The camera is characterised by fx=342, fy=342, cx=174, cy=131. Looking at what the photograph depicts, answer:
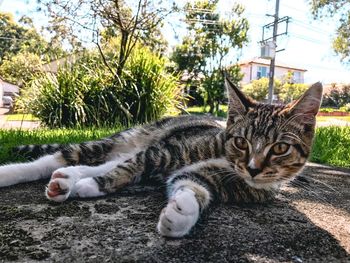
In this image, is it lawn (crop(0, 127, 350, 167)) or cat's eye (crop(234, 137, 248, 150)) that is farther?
lawn (crop(0, 127, 350, 167))

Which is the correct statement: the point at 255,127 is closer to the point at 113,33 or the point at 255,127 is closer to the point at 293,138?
the point at 293,138

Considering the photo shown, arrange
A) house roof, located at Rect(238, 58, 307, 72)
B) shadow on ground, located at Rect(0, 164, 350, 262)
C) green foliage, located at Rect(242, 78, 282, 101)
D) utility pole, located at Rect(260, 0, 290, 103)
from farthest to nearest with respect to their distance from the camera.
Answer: house roof, located at Rect(238, 58, 307, 72)
green foliage, located at Rect(242, 78, 282, 101)
utility pole, located at Rect(260, 0, 290, 103)
shadow on ground, located at Rect(0, 164, 350, 262)

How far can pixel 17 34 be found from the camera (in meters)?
40.6

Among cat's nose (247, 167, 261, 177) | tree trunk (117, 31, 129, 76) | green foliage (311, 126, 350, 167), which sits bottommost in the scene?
green foliage (311, 126, 350, 167)

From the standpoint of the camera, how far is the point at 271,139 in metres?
1.87

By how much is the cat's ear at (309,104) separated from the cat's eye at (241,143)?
1.07ft

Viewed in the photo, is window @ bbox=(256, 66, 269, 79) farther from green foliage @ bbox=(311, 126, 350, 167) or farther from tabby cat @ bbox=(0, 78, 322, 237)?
tabby cat @ bbox=(0, 78, 322, 237)

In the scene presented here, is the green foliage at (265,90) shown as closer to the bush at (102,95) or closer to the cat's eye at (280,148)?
the bush at (102,95)

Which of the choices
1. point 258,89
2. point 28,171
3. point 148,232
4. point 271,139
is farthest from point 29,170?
point 258,89

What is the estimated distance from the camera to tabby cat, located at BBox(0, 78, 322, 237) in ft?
5.80

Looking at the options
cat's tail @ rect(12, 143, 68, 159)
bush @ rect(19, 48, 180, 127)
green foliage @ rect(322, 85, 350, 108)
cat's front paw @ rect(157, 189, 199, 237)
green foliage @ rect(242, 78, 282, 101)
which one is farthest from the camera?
green foliage @ rect(322, 85, 350, 108)

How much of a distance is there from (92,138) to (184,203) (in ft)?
8.74

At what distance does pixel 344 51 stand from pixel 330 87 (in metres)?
21.0

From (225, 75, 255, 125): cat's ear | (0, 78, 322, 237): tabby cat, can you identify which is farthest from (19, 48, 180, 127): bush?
(225, 75, 255, 125): cat's ear
